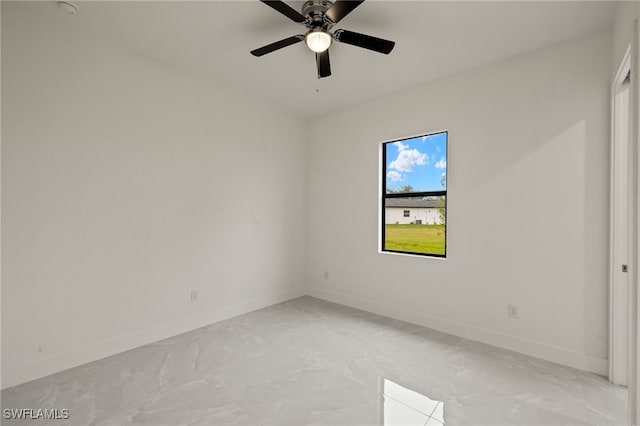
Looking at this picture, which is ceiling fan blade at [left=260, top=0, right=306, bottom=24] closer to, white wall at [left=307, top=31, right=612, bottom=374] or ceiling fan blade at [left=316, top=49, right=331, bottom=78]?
ceiling fan blade at [left=316, top=49, right=331, bottom=78]

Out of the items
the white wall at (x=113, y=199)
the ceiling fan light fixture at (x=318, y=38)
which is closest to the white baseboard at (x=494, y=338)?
the white wall at (x=113, y=199)

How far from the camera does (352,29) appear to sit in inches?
101

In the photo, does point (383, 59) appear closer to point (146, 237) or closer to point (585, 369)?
point (146, 237)

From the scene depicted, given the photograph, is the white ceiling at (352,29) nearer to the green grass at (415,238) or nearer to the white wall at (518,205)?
the white wall at (518,205)

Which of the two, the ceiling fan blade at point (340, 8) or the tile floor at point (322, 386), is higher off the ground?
the ceiling fan blade at point (340, 8)

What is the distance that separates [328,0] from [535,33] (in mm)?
1746

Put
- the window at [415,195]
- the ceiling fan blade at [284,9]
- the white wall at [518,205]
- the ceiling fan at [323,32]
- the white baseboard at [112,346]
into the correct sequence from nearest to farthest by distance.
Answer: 1. the ceiling fan blade at [284,9]
2. the ceiling fan at [323,32]
3. the white baseboard at [112,346]
4. the white wall at [518,205]
5. the window at [415,195]

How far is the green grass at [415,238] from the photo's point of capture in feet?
12.1

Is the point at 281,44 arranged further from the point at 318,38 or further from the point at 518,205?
the point at 518,205

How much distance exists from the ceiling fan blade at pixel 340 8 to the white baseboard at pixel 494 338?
9.79 ft

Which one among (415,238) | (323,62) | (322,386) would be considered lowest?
(322,386)

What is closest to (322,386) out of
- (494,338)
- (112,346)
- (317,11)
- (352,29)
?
(494,338)

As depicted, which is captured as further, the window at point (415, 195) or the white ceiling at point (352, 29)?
the window at point (415, 195)

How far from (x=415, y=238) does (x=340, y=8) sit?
2.74 meters
